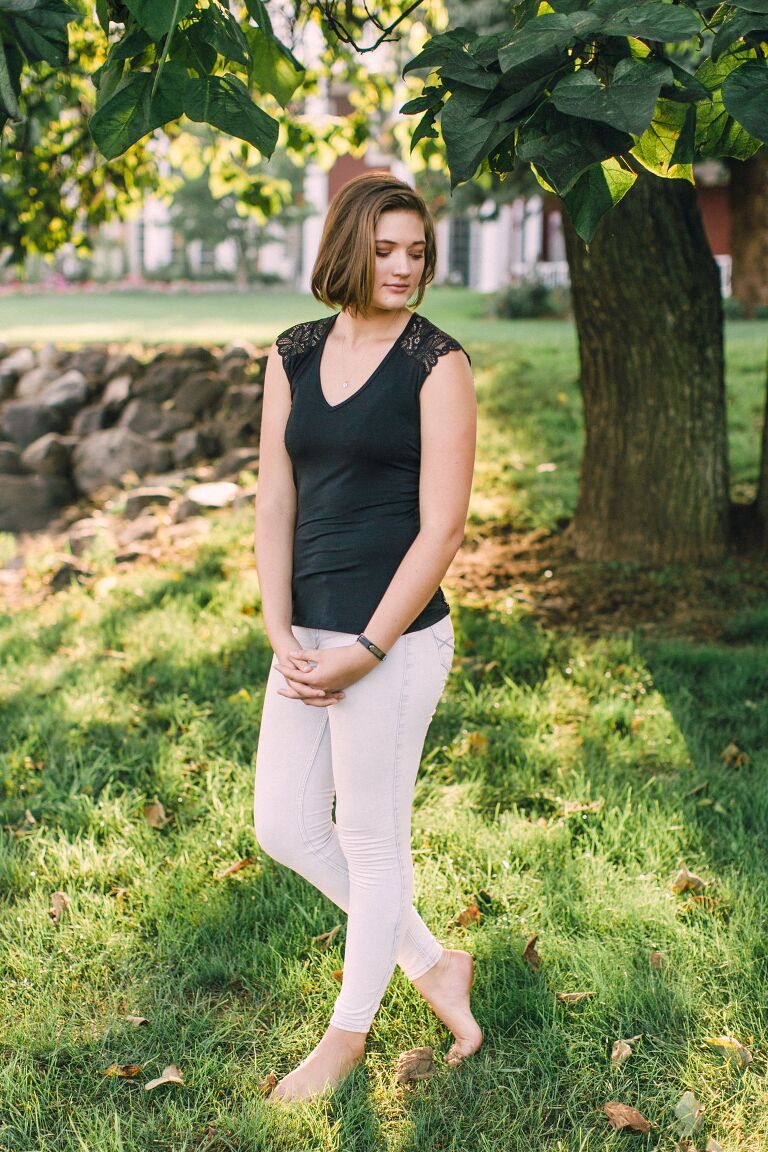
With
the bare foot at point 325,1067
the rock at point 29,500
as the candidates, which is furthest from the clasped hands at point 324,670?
the rock at point 29,500

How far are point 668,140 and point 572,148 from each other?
392 mm

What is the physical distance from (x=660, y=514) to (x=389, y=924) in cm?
384

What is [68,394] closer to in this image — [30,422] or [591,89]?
[30,422]

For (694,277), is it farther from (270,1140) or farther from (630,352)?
(270,1140)

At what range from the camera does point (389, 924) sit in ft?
8.60

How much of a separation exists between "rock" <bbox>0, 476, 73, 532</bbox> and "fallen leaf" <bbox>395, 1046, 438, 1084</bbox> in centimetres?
798

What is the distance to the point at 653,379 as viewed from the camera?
5809 millimetres

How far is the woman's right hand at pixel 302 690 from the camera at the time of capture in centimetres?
243

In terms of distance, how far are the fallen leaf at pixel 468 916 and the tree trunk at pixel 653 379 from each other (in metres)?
3.12

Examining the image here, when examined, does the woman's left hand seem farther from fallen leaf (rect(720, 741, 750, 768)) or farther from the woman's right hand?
fallen leaf (rect(720, 741, 750, 768))

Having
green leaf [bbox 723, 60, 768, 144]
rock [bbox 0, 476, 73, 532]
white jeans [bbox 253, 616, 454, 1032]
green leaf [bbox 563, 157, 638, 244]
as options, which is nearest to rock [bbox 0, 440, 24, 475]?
rock [bbox 0, 476, 73, 532]

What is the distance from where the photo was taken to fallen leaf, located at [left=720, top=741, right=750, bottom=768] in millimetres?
4160

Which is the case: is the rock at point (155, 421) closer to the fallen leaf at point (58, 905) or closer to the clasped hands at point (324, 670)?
the fallen leaf at point (58, 905)

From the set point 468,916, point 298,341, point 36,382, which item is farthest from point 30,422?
point 298,341
